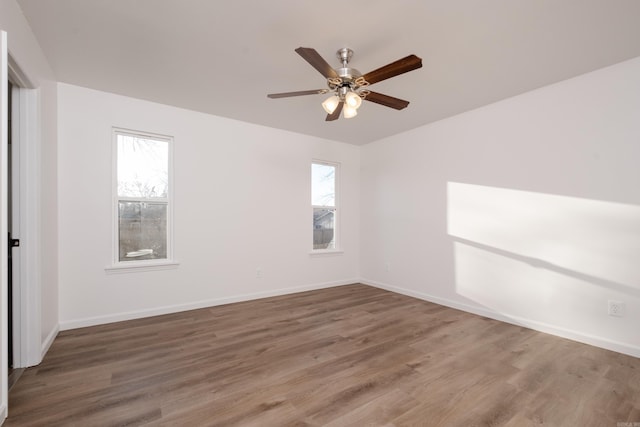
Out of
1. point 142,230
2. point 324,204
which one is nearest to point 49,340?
point 142,230

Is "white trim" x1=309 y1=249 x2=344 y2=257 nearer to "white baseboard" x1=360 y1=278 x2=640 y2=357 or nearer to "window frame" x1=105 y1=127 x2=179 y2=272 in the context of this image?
"white baseboard" x1=360 y1=278 x2=640 y2=357

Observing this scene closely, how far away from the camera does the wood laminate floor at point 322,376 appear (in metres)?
1.79

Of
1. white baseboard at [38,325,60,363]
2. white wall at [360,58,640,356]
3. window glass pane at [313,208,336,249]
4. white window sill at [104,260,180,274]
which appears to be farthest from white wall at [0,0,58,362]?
white wall at [360,58,640,356]

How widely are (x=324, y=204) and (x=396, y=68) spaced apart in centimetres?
334

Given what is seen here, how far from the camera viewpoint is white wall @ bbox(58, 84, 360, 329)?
10.4 ft

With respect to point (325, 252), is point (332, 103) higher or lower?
higher

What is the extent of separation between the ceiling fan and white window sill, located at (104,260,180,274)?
2.55 metres

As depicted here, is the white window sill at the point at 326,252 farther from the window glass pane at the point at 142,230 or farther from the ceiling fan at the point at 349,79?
the ceiling fan at the point at 349,79

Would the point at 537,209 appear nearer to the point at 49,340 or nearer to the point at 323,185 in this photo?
the point at 323,185

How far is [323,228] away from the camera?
5219 mm

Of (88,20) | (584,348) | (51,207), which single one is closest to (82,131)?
(51,207)

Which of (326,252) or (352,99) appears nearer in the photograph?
(352,99)

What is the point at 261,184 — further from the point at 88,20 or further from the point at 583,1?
the point at 583,1

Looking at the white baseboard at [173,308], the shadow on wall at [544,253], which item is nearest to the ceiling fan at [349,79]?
the shadow on wall at [544,253]
